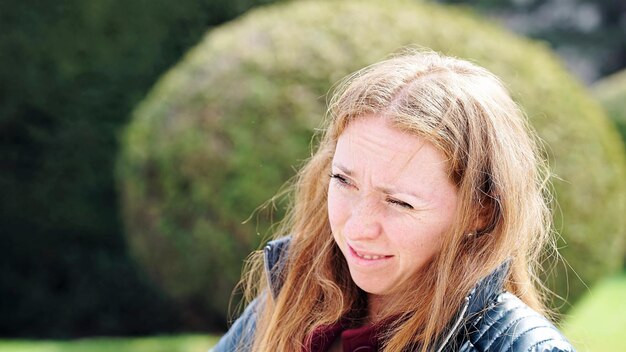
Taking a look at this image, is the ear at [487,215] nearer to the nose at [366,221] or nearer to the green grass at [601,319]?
the nose at [366,221]

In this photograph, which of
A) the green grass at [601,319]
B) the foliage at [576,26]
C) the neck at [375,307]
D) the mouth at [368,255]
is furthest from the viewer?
the foliage at [576,26]

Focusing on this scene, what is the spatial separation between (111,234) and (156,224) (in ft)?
4.65

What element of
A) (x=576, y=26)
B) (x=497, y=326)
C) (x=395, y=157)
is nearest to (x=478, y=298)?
(x=497, y=326)

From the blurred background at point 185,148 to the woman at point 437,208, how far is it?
4.50 feet

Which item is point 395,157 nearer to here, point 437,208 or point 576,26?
point 437,208

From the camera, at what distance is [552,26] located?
14164mm

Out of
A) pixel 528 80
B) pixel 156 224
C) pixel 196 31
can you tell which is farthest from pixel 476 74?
pixel 196 31

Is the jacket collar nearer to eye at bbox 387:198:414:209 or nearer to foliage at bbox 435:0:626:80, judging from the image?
eye at bbox 387:198:414:209

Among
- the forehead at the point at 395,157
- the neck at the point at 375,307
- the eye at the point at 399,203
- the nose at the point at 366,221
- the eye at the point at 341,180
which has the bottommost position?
the neck at the point at 375,307

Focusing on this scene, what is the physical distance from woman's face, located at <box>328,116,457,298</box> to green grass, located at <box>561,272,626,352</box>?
→ 3.05 meters

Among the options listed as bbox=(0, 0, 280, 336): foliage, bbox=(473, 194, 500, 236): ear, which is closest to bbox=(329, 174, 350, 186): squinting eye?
bbox=(473, 194, 500, 236): ear

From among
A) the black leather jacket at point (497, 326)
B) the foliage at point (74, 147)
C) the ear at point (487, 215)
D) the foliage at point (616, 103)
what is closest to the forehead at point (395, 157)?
the ear at point (487, 215)

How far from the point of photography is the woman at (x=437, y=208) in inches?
61.1

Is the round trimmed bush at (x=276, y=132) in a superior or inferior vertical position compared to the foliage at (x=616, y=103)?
superior
